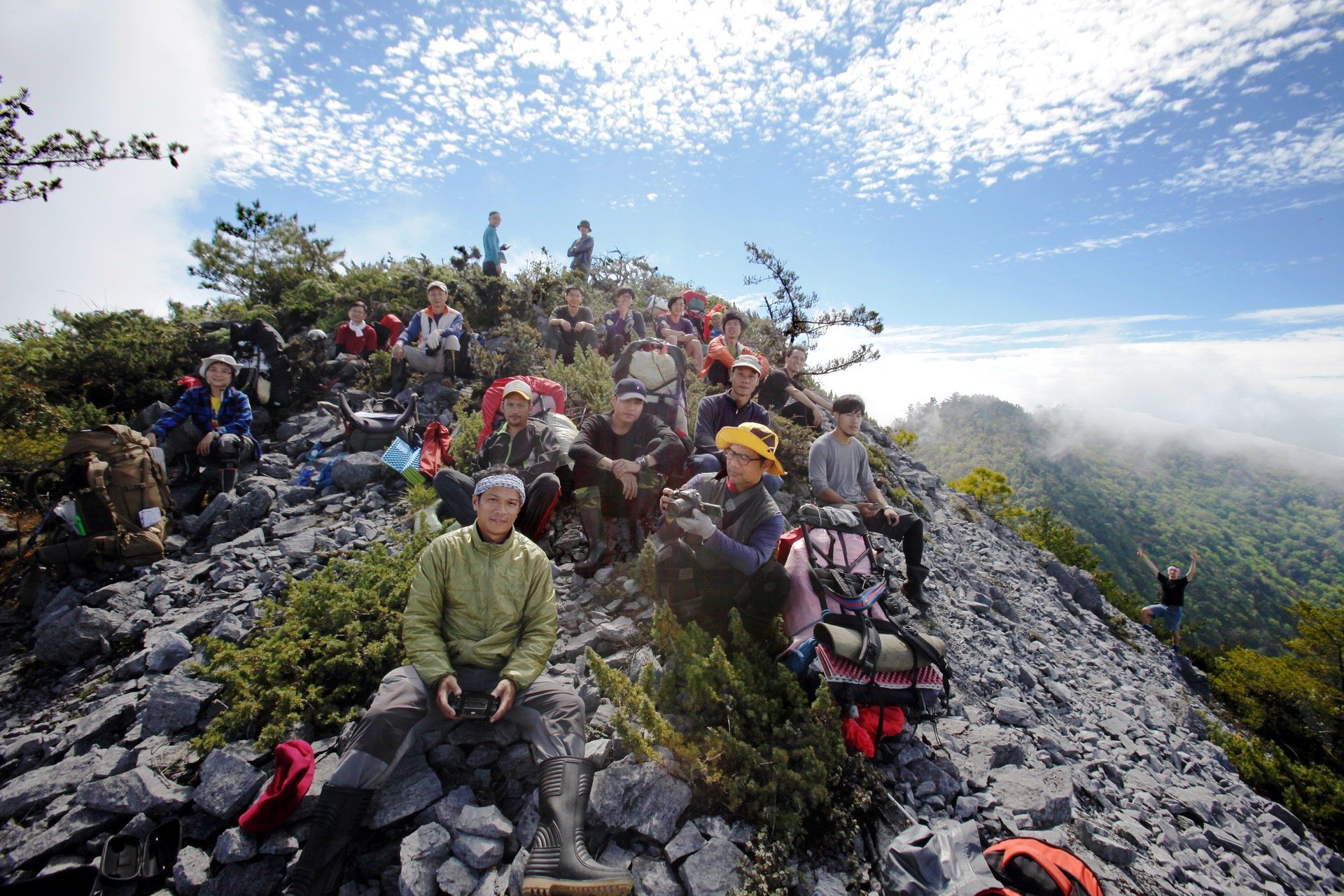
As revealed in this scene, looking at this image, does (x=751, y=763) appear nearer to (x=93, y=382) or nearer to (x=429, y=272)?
(x=93, y=382)

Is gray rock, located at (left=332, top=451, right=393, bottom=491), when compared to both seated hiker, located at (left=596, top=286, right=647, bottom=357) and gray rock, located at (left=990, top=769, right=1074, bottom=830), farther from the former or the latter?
gray rock, located at (left=990, top=769, right=1074, bottom=830)

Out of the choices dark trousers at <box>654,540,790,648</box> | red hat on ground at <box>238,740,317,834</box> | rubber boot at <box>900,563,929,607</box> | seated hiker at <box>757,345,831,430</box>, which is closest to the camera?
red hat on ground at <box>238,740,317,834</box>

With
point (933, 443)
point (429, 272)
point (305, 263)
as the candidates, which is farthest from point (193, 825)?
point (933, 443)

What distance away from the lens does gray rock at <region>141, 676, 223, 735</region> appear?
358 cm

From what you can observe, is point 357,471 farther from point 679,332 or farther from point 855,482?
point 855,482

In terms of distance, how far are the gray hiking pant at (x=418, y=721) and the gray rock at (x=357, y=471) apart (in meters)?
4.81

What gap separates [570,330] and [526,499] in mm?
6120

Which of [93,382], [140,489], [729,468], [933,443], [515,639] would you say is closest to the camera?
[515,639]

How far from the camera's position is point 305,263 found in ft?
50.3

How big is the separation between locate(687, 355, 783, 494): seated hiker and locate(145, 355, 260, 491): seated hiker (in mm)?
6605

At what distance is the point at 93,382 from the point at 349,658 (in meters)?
9.43

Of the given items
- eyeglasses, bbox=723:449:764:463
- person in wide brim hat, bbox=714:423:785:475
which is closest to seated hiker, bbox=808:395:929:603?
person in wide brim hat, bbox=714:423:785:475

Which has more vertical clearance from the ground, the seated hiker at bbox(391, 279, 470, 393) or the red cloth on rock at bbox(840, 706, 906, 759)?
the seated hiker at bbox(391, 279, 470, 393)

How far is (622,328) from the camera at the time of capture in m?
10.6
